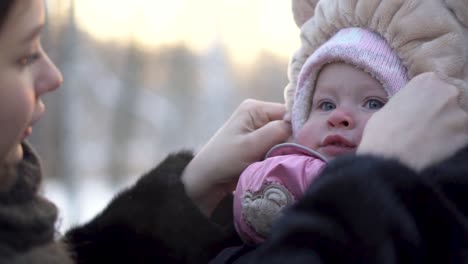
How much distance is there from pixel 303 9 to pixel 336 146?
296mm

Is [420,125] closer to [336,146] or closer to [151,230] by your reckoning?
[336,146]

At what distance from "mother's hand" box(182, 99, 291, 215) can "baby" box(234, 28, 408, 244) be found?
4 centimetres

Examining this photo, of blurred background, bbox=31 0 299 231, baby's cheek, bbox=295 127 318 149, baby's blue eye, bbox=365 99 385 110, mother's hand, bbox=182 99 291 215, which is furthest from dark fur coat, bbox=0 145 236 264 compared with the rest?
blurred background, bbox=31 0 299 231

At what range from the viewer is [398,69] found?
1.04m

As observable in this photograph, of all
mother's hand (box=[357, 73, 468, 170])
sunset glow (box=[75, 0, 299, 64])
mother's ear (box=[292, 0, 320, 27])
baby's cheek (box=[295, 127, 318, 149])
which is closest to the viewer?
mother's hand (box=[357, 73, 468, 170])

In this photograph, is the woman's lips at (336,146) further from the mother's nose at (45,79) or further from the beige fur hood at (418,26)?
the mother's nose at (45,79)

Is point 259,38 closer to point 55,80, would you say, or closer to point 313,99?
point 313,99

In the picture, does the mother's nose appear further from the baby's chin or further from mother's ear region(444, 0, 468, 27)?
mother's ear region(444, 0, 468, 27)

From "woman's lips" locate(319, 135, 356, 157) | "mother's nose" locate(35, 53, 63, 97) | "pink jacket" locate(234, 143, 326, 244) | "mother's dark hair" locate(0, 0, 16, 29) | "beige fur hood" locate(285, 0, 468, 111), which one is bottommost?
"pink jacket" locate(234, 143, 326, 244)

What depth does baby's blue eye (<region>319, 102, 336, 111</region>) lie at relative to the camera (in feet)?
3.65

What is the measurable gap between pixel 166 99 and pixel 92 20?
37cm

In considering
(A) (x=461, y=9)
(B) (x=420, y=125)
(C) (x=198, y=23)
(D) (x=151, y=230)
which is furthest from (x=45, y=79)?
(C) (x=198, y=23)

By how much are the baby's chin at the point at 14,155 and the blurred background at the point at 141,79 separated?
64.1 inches

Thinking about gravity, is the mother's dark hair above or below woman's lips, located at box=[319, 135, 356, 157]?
above
